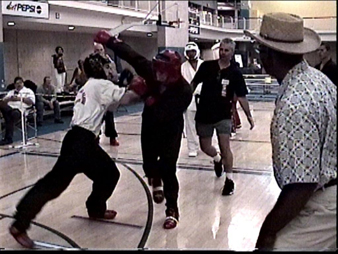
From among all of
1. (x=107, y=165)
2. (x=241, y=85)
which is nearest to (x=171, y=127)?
(x=107, y=165)

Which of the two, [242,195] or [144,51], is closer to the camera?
[144,51]

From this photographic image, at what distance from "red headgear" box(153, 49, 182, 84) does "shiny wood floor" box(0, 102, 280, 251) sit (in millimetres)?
204

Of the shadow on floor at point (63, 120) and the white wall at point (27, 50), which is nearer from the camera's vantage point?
the shadow on floor at point (63, 120)

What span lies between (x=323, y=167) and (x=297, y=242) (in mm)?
178

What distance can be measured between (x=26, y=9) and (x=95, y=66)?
5113mm

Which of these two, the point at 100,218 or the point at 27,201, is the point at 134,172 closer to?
the point at 100,218

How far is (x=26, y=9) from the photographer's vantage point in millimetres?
6539

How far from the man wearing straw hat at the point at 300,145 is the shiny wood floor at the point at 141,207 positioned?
2.52 feet

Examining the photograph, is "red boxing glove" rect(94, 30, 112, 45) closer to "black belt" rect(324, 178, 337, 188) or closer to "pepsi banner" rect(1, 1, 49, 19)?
"black belt" rect(324, 178, 337, 188)

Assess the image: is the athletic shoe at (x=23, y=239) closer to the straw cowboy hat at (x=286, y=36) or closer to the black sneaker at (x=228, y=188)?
Result: the straw cowboy hat at (x=286, y=36)

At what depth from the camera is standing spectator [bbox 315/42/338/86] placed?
1.04 meters

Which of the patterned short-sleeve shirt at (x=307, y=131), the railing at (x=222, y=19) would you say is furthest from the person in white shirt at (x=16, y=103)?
the patterned short-sleeve shirt at (x=307, y=131)

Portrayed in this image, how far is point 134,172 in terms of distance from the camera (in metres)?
3.57

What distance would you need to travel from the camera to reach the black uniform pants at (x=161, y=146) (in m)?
2.13
